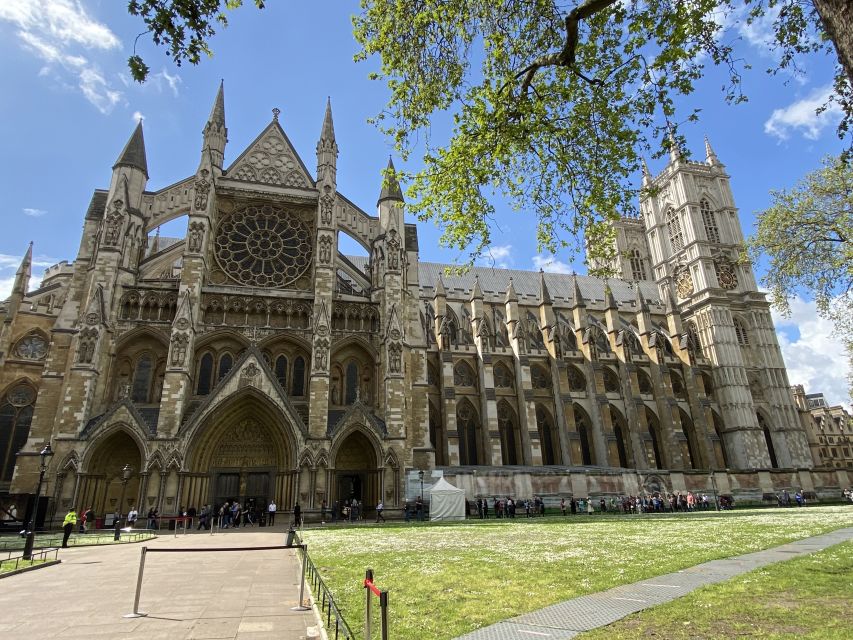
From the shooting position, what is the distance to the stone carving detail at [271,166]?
1241 inches

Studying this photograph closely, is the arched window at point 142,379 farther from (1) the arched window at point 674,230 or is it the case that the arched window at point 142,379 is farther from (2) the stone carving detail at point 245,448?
(1) the arched window at point 674,230

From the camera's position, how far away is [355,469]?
2686 cm

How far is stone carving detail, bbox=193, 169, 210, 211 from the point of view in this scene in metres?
28.1

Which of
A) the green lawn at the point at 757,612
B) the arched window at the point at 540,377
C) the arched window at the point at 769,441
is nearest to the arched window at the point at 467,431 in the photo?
the arched window at the point at 540,377

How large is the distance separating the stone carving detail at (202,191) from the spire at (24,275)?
1425 centimetres

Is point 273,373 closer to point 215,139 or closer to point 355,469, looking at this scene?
point 355,469

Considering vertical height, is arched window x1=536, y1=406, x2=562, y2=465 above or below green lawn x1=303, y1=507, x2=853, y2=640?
above

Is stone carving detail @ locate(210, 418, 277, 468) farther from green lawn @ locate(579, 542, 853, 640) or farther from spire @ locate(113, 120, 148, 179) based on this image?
green lawn @ locate(579, 542, 853, 640)

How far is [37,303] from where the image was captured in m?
33.3

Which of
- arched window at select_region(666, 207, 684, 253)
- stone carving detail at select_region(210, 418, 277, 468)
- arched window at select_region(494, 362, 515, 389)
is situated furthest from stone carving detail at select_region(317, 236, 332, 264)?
arched window at select_region(666, 207, 684, 253)

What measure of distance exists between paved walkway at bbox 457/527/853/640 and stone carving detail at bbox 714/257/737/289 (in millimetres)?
53061

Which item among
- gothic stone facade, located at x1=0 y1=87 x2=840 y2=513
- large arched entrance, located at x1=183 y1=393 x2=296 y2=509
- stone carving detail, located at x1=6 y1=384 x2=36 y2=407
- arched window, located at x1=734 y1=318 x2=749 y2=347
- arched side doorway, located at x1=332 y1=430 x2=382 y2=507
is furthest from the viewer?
arched window, located at x1=734 y1=318 x2=749 y2=347

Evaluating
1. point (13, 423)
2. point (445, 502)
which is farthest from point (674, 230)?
point (13, 423)

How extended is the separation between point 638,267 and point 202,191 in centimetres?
5513
